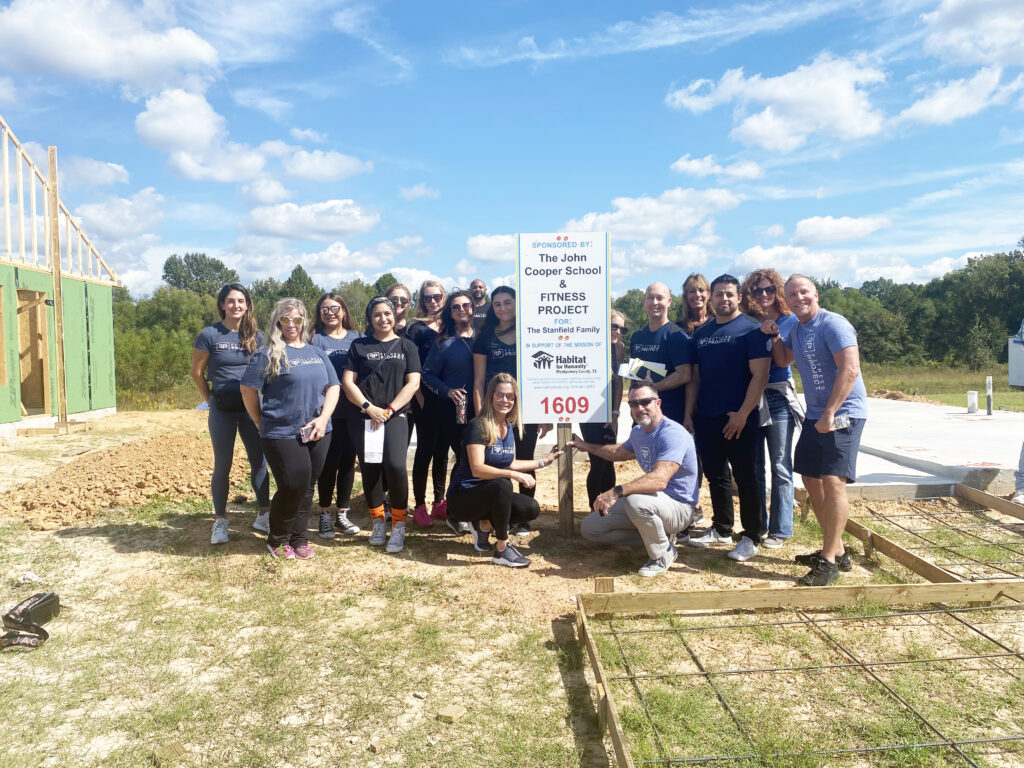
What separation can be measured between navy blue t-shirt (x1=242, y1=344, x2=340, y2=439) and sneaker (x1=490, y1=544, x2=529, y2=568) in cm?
162

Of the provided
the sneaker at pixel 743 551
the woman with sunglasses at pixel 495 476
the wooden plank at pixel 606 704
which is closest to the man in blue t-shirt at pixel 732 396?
the sneaker at pixel 743 551

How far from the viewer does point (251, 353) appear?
5344mm

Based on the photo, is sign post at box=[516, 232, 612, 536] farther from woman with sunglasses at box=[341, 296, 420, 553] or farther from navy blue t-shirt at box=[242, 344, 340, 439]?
navy blue t-shirt at box=[242, 344, 340, 439]

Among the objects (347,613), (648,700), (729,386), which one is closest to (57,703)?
(347,613)

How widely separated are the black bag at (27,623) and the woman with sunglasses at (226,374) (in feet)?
4.99

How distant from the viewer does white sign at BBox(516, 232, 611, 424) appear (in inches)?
213

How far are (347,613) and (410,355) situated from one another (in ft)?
6.50

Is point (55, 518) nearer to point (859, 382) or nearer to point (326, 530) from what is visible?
point (326, 530)

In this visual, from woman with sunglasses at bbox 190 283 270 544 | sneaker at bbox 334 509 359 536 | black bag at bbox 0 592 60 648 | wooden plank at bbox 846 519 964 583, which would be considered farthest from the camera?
sneaker at bbox 334 509 359 536

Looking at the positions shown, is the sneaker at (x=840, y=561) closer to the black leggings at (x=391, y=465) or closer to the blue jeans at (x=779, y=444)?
the blue jeans at (x=779, y=444)

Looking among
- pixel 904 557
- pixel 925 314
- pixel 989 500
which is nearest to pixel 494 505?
pixel 904 557

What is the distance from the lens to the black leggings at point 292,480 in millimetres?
4895

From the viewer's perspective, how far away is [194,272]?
104m

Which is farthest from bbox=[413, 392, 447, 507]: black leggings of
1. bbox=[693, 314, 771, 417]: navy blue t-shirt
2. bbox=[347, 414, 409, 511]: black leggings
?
bbox=[693, 314, 771, 417]: navy blue t-shirt
